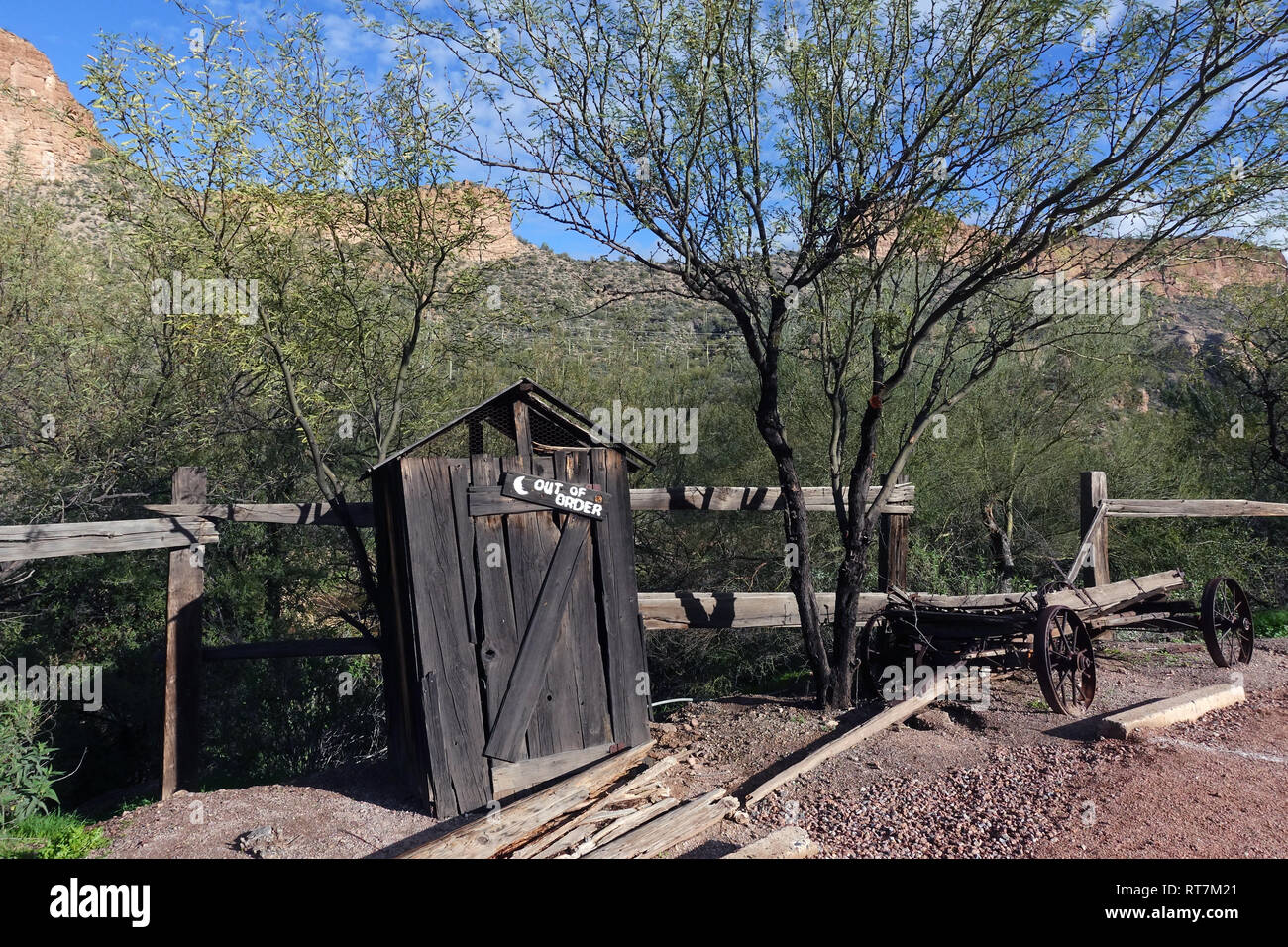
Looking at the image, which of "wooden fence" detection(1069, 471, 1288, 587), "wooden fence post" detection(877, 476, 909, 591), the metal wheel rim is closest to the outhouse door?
"wooden fence post" detection(877, 476, 909, 591)

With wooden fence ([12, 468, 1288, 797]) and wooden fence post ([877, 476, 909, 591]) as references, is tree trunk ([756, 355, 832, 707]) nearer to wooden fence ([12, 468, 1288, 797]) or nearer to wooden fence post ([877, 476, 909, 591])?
wooden fence ([12, 468, 1288, 797])

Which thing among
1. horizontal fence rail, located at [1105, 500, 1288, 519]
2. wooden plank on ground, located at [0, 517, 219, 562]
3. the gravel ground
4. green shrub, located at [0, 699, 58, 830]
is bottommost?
the gravel ground

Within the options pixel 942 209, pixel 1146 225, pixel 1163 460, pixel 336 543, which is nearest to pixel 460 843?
pixel 942 209

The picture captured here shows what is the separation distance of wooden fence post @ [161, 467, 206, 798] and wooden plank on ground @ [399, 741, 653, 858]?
2.93 m

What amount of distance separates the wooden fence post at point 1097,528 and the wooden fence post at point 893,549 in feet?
7.31

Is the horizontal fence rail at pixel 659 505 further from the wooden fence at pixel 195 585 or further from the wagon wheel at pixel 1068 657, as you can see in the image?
the wagon wheel at pixel 1068 657

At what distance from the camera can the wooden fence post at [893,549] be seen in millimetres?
7465

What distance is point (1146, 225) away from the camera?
Answer: 6.41 m

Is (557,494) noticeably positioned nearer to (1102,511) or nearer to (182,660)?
(182,660)

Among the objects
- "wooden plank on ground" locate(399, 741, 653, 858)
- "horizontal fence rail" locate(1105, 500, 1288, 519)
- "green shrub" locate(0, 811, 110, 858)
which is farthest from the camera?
"horizontal fence rail" locate(1105, 500, 1288, 519)

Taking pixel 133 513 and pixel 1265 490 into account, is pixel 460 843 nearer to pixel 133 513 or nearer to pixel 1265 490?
pixel 133 513

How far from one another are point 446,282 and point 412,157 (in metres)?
1.39

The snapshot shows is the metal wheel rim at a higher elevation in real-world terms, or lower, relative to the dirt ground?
higher

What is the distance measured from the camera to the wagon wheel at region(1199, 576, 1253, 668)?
6879 mm
